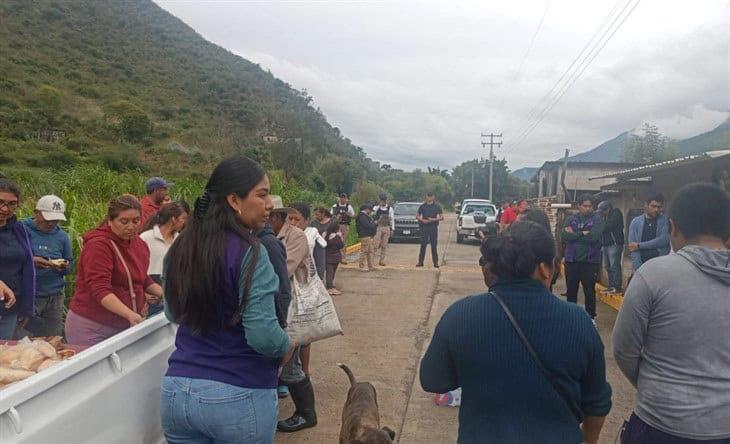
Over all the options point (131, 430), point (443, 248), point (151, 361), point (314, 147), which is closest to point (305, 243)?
point (151, 361)

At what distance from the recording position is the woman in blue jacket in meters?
3.76

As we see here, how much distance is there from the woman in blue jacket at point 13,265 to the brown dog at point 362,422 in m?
2.37

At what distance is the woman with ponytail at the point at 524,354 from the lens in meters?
1.80

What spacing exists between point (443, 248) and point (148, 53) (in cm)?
5128

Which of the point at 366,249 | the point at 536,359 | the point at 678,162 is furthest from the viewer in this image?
the point at 366,249

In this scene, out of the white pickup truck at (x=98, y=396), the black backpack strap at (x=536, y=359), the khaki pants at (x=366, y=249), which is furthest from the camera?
the khaki pants at (x=366, y=249)

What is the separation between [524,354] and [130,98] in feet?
167

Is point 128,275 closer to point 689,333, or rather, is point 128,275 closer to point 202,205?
point 202,205

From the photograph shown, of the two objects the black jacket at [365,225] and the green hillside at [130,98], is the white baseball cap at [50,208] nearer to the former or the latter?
the black jacket at [365,225]

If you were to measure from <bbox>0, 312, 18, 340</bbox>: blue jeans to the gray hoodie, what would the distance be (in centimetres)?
394

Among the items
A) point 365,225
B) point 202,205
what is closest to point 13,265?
point 202,205

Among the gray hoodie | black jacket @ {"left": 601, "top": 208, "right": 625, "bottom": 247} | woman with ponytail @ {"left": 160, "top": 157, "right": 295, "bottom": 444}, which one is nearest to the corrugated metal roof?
black jacket @ {"left": 601, "top": 208, "right": 625, "bottom": 247}

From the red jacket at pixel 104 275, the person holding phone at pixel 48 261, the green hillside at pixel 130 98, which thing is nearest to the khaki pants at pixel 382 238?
the person holding phone at pixel 48 261

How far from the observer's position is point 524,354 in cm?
180
